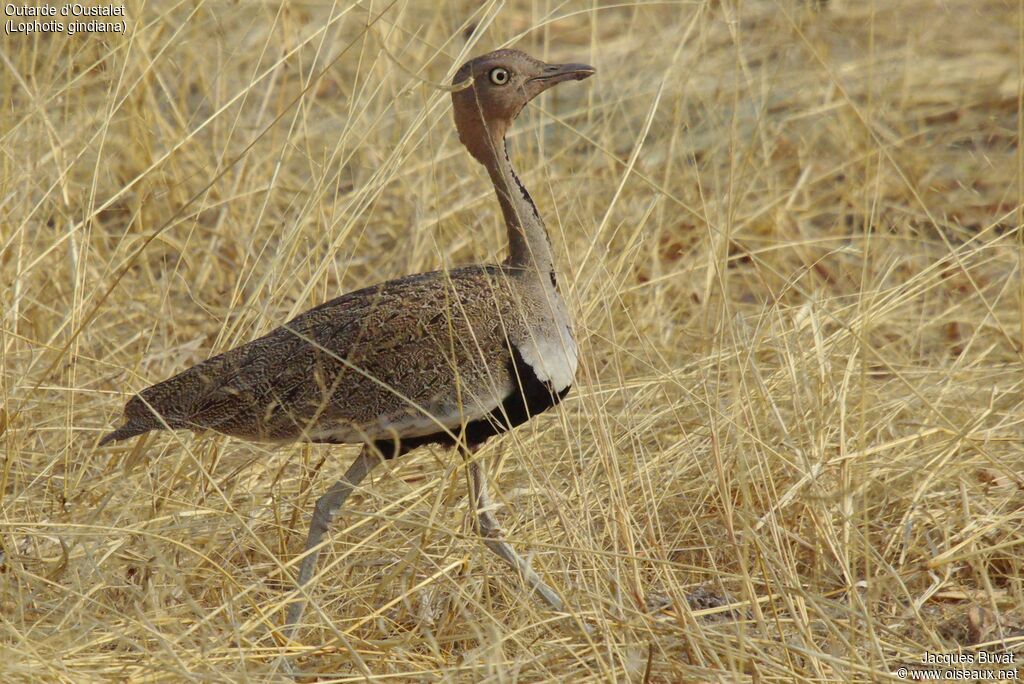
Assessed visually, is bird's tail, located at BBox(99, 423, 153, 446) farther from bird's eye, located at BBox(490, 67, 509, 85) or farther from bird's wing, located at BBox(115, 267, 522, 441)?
bird's eye, located at BBox(490, 67, 509, 85)

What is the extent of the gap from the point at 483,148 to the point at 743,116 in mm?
3166

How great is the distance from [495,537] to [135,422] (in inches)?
37.1

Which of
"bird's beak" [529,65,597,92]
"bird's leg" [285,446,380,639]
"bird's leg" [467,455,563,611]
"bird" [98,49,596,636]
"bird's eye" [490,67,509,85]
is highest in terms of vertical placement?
"bird's eye" [490,67,509,85]

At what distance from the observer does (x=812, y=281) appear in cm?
476

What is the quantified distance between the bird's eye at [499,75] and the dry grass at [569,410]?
0.26m

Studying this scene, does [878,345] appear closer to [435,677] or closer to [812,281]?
[812,281]

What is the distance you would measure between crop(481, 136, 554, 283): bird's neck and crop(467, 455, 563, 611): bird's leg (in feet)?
1.77

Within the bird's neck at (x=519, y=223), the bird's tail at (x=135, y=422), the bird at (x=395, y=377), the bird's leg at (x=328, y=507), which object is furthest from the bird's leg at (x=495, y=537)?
the bird's tail at (x=135, y=422)

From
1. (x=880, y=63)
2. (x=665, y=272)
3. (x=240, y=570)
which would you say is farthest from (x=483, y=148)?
(x=880, y=63)

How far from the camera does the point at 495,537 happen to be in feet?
10.2

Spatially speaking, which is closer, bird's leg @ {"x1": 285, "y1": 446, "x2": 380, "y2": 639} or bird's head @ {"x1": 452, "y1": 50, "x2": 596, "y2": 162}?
bird's leg @ {"x1": 285, "y1": 446, "x2": 380, "y2": 639}

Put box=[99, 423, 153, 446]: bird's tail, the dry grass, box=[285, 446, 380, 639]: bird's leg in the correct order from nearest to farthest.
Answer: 1. the dry grass
2. box=[99, 423, 153, 446]: bird's tail
3. box=[285, 446, 380, 639]: bird's leg

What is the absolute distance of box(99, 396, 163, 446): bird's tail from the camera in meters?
2.93

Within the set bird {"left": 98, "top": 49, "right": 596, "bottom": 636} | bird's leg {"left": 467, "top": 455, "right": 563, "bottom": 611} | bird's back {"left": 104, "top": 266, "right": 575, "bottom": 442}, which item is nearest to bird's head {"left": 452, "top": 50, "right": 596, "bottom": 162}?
bird {"left": 98, "top": 49, "right": 596, "bottom": 636}
